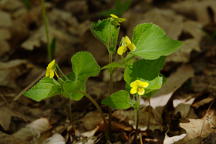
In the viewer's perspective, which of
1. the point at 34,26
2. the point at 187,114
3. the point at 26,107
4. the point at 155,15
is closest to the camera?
the point at 187,114

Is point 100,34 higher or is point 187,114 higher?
point 100,34

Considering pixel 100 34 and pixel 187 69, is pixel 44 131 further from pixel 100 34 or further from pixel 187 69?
pixel 187 69

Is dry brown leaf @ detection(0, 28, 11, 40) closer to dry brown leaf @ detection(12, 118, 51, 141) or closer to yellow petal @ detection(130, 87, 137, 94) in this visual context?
dry brown leaf @ detection(12, 118, 51, 141)

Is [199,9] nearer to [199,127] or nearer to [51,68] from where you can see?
[199,127]

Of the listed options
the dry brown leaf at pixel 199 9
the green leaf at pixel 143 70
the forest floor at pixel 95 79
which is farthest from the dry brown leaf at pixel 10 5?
the green leaf at pixel 143 70

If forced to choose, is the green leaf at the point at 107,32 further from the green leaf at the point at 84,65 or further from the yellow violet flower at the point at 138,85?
the yellow violet flower at the point at 138,85

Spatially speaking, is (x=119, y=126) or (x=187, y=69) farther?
Result: (x=187, y=69)

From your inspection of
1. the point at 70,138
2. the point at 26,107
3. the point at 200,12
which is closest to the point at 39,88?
the point at 70,138

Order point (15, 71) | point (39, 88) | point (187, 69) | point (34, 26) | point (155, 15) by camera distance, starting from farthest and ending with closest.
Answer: point (34, 26)
point (155, 15)
point (15, 71)
point (187, 69)
point (39, 88)
